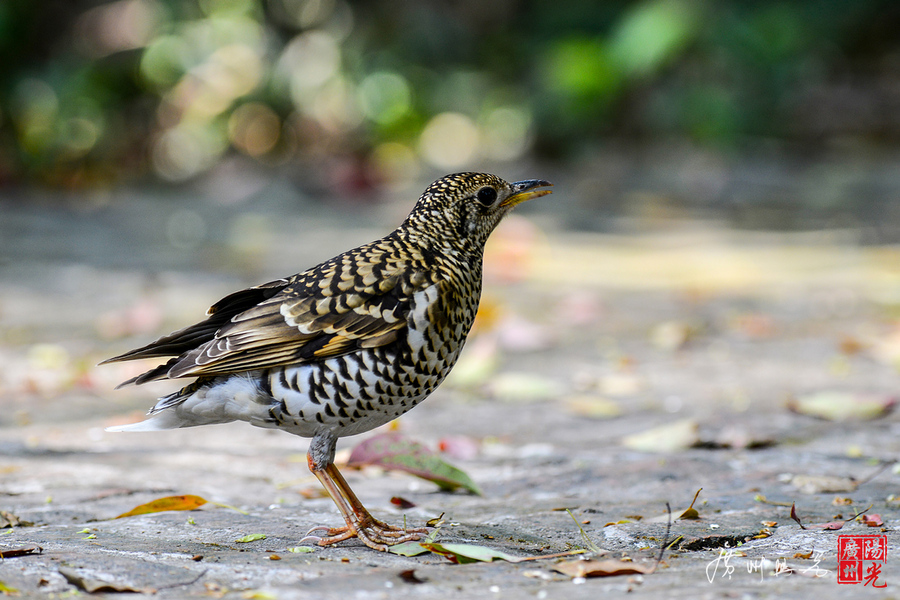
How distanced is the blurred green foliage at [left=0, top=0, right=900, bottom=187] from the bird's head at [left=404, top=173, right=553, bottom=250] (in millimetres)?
8426

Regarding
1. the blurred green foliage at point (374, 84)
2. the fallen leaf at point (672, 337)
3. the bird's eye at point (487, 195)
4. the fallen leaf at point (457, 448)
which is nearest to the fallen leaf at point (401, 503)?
the fallen leaf at point (457, 448)

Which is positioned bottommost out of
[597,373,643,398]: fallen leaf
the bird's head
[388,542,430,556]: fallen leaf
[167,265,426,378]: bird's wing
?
[388,542,430,556]: fallen leaf

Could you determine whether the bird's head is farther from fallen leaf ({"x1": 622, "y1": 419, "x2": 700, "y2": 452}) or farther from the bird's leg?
fallen leaf ({"x1": 622, "y1": 419, "x2": 700, "y2": 452})

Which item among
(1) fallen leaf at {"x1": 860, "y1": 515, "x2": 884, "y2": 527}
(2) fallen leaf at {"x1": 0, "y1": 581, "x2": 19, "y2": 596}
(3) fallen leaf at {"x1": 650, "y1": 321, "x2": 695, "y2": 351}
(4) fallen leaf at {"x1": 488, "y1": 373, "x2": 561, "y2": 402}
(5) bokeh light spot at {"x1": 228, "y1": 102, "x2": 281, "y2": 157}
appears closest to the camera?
(2) fallen leaf at {"x1": 0, "y1": 581, "x2": 19, "y2": 596}

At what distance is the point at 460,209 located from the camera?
3199 millimetres

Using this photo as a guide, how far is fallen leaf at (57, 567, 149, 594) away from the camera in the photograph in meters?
2.11

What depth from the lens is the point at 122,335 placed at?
5578mm

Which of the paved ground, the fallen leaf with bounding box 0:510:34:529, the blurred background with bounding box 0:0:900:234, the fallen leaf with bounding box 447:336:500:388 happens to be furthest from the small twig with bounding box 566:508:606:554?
the blurred background with bounding box 0:0:900:234

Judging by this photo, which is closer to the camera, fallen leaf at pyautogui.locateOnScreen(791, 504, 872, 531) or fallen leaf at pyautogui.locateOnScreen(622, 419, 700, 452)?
fallen leaf at pyautogui.locateOnScreen(791, 504, 872, 531)

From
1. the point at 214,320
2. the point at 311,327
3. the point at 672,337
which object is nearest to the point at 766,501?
the point at 311,327

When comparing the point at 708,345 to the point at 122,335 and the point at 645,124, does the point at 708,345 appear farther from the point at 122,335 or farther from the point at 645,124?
the point at 645,124

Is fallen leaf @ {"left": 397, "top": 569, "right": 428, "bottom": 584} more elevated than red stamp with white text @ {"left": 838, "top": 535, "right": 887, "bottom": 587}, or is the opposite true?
fallen leaf @ {"left": 397, "top": 569, "right": 428, "bottom": 584}

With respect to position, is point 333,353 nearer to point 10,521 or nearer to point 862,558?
point 10,521

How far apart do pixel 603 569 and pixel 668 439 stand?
56.6 inches
